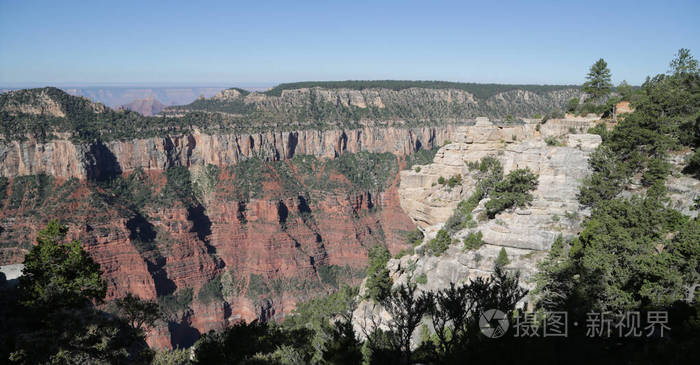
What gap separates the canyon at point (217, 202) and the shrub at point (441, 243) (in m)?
36.8

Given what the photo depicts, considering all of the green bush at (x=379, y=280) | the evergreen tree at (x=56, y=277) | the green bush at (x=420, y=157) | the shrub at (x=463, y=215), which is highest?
the shrub at (x=463, y=215)

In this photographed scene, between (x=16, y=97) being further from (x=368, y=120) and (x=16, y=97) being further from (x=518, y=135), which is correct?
(x=518, y=135)

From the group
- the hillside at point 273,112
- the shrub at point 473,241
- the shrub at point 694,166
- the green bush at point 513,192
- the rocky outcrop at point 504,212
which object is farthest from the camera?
the hillside at point 273,112

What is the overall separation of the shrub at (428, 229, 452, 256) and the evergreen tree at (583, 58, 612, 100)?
29.6m

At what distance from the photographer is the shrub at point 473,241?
26.8 metres

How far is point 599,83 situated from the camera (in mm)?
45594

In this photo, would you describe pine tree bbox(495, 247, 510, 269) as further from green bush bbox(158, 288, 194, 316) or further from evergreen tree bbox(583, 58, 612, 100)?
green bush bbox(158, 288, 194, 316)

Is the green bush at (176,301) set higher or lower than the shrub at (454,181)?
lower

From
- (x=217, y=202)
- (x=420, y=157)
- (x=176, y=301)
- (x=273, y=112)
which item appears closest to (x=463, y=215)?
(x=176, y=301)

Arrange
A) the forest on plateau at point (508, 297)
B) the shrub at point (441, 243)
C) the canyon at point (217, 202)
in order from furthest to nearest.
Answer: the canyon at point (217, 202) < the shrub at point (441, 243) < the forest on plateau at point (508, 297)

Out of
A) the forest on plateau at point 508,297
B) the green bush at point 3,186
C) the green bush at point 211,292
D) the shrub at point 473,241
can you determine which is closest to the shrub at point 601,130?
the forest on plateau at point 508,297

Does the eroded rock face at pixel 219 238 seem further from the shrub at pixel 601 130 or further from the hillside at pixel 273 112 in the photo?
the shrub at pixel 601 130

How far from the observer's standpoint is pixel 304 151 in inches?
4530

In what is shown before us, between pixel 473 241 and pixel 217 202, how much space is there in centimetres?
7736
